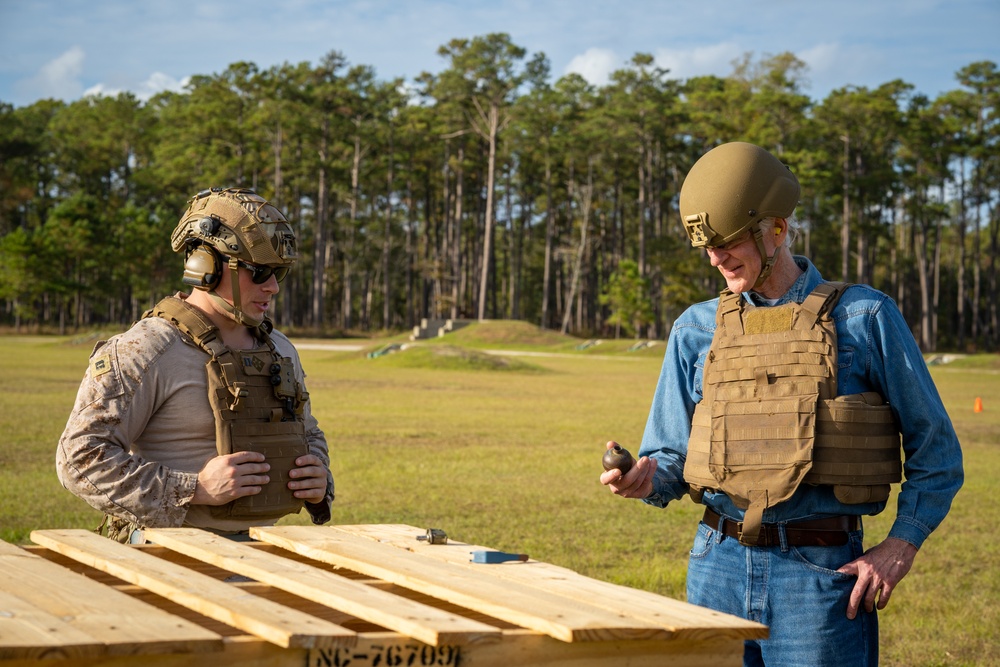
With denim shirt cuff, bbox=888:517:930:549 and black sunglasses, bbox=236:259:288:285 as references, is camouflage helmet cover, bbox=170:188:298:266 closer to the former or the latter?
black sunglasses, bbox=236:259:288:285

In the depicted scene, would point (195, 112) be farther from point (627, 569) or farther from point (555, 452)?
point (627, 569)

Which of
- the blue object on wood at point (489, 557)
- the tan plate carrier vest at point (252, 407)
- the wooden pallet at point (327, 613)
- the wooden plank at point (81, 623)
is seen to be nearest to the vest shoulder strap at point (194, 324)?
the tan plate carrier vest at point (252, 407)

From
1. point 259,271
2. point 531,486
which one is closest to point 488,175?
point 531,486

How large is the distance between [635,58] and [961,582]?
243 ft

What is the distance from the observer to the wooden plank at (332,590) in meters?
2.07

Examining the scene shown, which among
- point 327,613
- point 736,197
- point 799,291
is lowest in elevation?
point 327,613

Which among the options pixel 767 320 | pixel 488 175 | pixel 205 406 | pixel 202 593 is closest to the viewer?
pixel 202 593

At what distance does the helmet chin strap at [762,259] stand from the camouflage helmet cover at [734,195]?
4cm

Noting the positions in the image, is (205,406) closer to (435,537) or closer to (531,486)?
(435,537)

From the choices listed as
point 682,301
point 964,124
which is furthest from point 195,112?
point 964,124

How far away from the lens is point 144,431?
153 inches

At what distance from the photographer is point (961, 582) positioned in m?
8.84

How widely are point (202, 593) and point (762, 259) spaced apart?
6.52ft

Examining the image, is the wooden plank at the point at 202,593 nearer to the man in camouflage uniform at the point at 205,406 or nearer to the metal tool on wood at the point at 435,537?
the man in camouflage uniform at the point at 205,406
